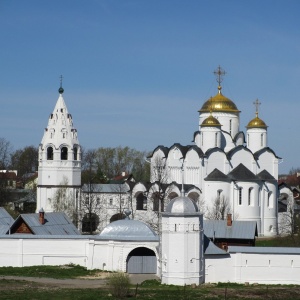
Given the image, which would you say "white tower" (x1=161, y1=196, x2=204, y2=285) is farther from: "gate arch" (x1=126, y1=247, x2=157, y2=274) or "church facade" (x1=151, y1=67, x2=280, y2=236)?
"church facade" (x1=151, y1=67, x2=280, y2=236)

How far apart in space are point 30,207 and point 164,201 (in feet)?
38.7

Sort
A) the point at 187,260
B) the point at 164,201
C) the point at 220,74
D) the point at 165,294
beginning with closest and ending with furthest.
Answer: the point at 165,294 → the point at 187,260 → the point at 164,201 → the point at 220,74

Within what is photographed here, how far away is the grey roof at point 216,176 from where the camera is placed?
5403cm

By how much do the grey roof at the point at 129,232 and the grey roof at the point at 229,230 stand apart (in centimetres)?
289

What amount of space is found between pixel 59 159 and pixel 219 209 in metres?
9.28

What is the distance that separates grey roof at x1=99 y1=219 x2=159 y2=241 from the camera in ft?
114

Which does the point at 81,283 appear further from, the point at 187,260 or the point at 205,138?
the point at 205,138

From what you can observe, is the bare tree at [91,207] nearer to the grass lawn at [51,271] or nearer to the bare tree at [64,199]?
the bare tree at [64,199]

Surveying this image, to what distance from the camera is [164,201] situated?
2117 inches

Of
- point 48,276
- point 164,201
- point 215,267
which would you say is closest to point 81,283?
point 48,276

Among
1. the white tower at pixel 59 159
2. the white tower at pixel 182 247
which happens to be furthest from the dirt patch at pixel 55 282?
the white tower at pixel 59 159

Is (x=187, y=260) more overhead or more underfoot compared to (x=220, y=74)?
more underfoot

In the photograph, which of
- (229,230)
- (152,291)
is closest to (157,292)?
(152,291)

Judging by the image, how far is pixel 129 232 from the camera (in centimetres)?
3516
